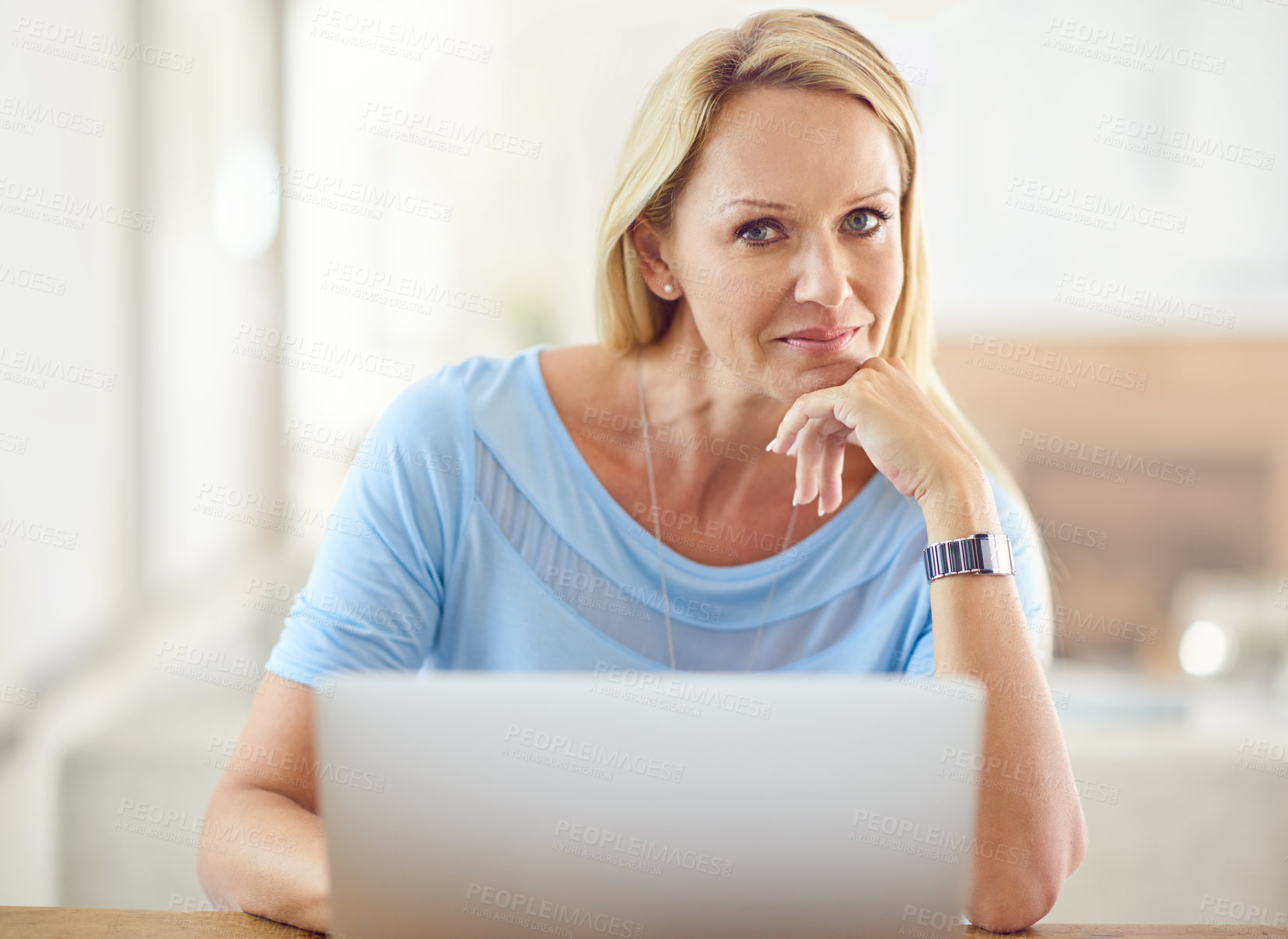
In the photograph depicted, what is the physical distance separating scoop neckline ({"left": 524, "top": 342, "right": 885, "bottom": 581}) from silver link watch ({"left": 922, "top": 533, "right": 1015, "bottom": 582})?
23 centimetres

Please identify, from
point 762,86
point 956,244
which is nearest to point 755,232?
point 762,86

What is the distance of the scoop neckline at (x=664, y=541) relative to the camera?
124cm

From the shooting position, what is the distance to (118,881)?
5.84 feet

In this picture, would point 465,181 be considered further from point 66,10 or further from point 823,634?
point 823,634

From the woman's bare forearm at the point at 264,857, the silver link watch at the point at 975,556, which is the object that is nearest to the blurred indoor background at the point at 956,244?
the woman's bare forearm at the point at 264,857

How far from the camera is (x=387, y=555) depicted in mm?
1157

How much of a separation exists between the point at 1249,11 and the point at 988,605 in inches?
165

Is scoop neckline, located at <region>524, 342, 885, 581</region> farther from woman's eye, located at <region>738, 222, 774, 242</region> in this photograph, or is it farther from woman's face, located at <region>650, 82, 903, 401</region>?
woman's eye, located at <region>738, 222, 774, 242</region>

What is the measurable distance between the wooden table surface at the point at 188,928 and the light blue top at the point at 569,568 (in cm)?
40

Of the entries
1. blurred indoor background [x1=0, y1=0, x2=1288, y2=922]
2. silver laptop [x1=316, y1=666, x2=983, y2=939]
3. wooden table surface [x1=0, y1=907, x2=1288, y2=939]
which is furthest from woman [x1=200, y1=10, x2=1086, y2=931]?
blurred indoor background [x1=0, y1=0, x2=1288, y2=922]

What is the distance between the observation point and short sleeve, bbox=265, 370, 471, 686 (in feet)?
3.60

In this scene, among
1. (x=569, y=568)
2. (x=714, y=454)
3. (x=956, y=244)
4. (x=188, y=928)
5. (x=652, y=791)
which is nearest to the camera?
(x=652, y=791)

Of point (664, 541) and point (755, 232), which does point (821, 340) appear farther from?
point (664, 541)

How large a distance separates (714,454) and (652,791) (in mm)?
833
